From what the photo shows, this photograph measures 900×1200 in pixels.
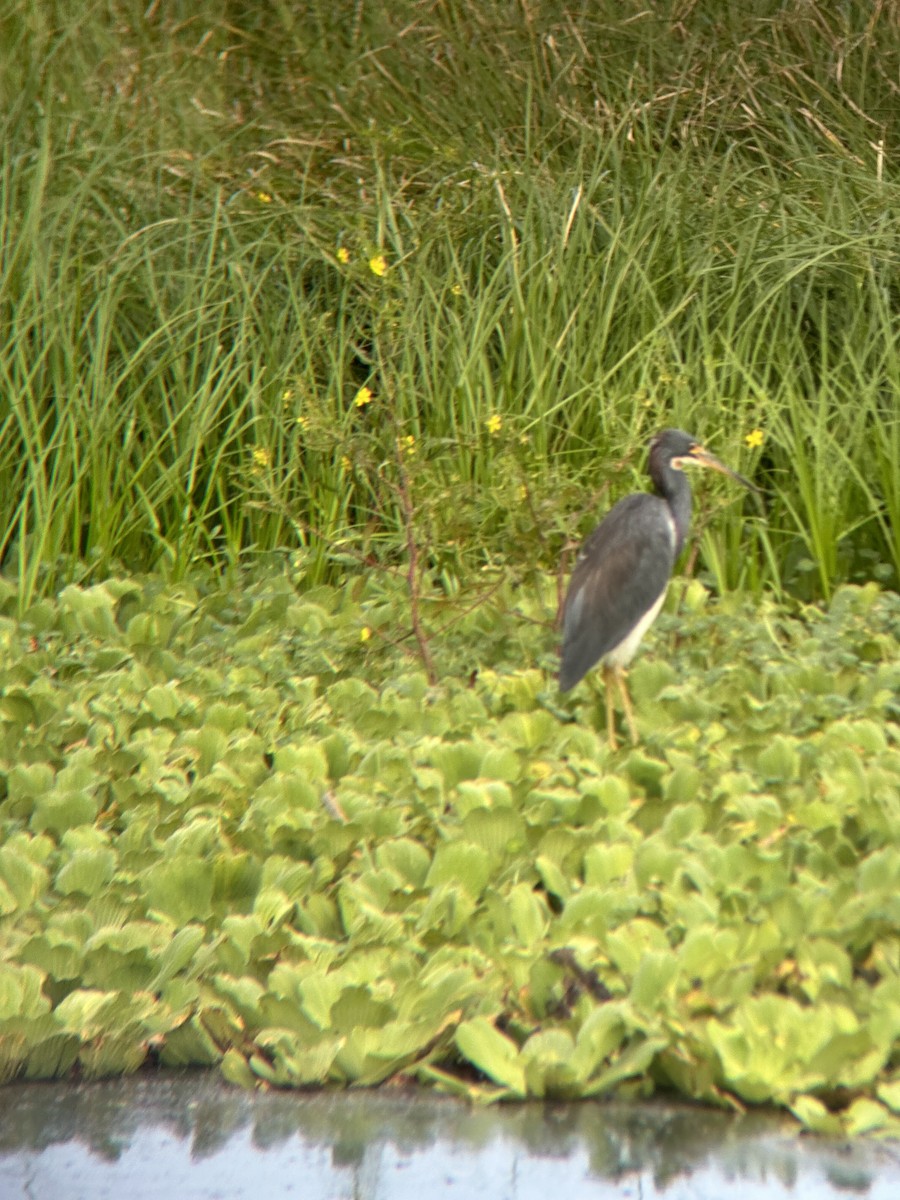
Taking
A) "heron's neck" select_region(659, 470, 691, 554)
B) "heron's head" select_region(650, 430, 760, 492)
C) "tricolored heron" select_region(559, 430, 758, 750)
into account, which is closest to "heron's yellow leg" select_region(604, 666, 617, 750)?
"tricolored heron" select_region(559, 430, 758, 750)

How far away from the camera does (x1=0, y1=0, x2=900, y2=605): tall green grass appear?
16.9 ft

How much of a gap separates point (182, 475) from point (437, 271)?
1.24 m

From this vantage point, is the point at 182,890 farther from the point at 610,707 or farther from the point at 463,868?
the point at 610,707

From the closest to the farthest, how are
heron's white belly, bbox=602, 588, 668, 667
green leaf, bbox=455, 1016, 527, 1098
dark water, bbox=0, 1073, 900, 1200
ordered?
dark water, bbox=0, 1073, 900, 1200 → green leaf, bbox=455, 1016, 527, 1098 → heron's white belly, bbox=602, 588, 668, 667

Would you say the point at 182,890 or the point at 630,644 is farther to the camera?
the point at 630,644

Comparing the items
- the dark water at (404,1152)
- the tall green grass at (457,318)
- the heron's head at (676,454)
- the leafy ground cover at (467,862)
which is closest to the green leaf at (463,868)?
the leafy ground cover at (467,862)

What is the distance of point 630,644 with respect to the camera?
4211 millimetres

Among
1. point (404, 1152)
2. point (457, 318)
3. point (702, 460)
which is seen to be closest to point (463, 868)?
point (404, 1152)

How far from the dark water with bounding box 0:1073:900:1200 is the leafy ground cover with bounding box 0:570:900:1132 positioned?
54 millimetres

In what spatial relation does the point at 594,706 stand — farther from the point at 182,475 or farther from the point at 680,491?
the point at 182,475

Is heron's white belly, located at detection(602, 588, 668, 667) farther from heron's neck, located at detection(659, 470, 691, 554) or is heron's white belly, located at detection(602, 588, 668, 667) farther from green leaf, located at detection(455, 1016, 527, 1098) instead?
green leaf, located at detection(455, 1016, 527, 1098)

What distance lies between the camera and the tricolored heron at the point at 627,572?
4.01 m

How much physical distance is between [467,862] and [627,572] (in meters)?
1.24

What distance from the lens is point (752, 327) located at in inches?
215
